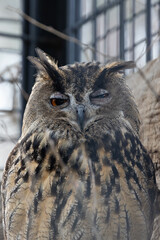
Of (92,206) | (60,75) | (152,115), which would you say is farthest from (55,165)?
(152,115)

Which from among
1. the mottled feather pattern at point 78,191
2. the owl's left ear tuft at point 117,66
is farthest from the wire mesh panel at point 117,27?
the mottled feather pattern at point 78,191

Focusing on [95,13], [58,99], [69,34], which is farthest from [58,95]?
[69,34]

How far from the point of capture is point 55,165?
188 cm

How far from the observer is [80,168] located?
1881 mm

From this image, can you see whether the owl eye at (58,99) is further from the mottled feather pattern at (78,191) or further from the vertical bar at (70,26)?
the vertical bar at (70,26)

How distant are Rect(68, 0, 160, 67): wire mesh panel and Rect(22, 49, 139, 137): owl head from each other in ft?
3.28

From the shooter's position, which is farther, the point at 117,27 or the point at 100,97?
the point at 117,27

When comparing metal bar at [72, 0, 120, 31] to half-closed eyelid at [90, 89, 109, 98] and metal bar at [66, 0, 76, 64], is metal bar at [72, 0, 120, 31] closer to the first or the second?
metal bar at [66, 0, 76, 64]

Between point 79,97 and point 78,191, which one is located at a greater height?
point 79,97

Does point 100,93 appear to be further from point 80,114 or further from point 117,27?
point 117,27

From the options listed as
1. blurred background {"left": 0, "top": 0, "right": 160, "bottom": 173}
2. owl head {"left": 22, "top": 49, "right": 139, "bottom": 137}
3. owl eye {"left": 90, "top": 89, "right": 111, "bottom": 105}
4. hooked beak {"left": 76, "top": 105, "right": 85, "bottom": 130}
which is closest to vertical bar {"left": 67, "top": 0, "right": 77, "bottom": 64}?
blurred background {"left": 0, "top": 0, "right": 160, "bottom": 173}

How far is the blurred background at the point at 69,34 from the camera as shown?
335cm

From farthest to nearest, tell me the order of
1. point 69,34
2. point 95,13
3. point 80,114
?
point 69,34, point 95,13, point 80,114

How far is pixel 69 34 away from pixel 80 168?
8.10 feet
